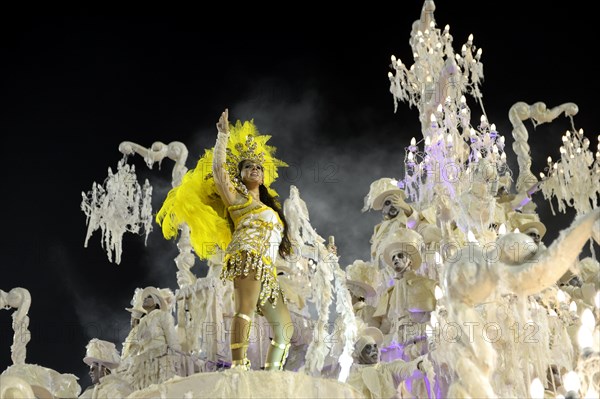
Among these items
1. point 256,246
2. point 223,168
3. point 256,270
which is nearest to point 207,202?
point 223,168

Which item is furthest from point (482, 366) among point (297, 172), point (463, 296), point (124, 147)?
point (297, 172)

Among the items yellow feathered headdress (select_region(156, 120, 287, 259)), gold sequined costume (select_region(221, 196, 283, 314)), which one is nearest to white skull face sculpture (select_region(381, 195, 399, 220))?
yellow feathered headdress (select_region(156, 120, 287, 259))

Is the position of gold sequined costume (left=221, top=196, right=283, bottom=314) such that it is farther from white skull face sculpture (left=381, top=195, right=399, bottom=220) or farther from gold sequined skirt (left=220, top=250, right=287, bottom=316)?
white skull face sculpture (left=381, top=195, right=399, bottom=220)

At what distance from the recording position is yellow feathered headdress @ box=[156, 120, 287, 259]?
604cm

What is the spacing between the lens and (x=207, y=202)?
6.11 m

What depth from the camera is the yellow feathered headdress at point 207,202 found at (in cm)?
604

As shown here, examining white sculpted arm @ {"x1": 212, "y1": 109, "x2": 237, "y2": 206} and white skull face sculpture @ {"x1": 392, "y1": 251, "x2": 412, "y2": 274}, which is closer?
white sculpted arm @ {"x1": 212, "y1": 109, "x2": 237, "y2": 206}

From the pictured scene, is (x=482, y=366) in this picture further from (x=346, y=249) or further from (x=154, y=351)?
(x=346, y=249)

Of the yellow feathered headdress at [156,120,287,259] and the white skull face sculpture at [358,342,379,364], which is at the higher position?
the yellow feathered headdress at [156,120,287,259]

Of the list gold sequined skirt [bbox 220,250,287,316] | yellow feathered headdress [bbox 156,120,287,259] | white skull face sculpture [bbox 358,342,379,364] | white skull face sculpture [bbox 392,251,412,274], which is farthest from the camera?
white skull face sculpture [bbox 392,251,412,274]

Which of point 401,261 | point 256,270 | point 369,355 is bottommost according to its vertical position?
point 369,355

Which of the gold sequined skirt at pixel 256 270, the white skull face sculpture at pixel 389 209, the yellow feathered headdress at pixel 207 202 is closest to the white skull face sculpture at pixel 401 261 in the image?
the white skull face sculpture at pixel 389 209

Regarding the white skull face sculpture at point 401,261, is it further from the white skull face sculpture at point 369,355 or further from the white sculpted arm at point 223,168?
the white sculpted arm at point 223,168

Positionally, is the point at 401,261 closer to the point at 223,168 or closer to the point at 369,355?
A: the point at 369,355
